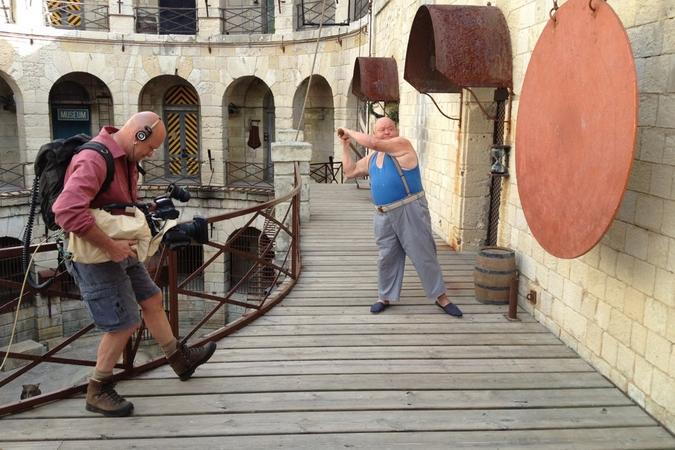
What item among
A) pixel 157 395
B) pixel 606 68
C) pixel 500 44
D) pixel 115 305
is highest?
pixel 500 44

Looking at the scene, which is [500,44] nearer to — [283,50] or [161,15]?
[283,50]

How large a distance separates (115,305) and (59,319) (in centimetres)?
1244

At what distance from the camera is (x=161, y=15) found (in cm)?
1964

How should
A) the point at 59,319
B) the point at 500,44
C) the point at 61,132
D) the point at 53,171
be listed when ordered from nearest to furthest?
the point at 53,171 → the point at 500,44 → the point at 59,319 → the point at 61,132

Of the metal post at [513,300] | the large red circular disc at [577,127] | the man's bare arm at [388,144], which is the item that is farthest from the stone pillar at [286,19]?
the large red circular disc at [577,127]

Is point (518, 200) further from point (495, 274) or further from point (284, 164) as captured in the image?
point (284, 164)

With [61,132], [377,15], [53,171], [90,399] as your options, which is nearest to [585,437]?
[90,399]

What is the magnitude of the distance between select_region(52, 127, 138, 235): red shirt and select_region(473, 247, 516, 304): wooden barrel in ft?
9.71

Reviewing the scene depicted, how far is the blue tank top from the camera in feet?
15.0

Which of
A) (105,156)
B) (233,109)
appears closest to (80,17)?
(233,109)

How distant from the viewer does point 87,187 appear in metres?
2.75

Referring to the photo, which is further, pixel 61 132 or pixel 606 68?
pixel 61 132

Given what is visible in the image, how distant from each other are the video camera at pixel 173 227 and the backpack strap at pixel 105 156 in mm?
208

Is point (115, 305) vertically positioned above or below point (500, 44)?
below
